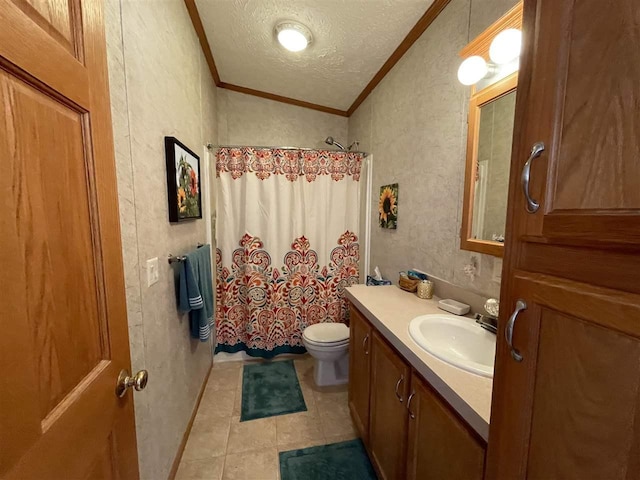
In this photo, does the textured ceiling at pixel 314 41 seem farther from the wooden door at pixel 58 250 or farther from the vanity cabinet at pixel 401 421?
the vanity cabinet at pixel 401 421

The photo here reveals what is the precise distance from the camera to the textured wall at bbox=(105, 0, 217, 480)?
91 centimetres

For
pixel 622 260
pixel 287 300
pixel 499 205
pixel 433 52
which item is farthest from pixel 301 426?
pixel 433 52

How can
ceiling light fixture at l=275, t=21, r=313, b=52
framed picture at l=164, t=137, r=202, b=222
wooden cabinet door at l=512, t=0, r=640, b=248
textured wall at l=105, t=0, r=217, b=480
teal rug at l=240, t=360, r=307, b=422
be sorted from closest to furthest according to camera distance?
wooden cabinet door at l=512, t=0, r=640, b=248, textured wall at l=105, t=0, r=217, b=480, framed picture at l=164, t=137, r=202, b=222, ceiling light fixture at l=275, t=21, r=313, b=52, teal rug at l=240, t=360, r=307, b=422

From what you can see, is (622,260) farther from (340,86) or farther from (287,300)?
(340,86)

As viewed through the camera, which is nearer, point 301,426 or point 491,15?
point 491,15

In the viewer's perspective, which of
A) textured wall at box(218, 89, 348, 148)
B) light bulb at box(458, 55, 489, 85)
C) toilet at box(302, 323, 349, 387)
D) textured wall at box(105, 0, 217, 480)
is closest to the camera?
textured wall at box(105, 0, 217, 480)

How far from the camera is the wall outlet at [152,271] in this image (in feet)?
3.52

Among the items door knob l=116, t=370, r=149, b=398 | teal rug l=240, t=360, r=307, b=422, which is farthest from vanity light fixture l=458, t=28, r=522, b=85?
teal rug l=240, t=360, r=307, b=422

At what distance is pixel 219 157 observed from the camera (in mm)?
2193

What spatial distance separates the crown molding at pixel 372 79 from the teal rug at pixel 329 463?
2.50 metres

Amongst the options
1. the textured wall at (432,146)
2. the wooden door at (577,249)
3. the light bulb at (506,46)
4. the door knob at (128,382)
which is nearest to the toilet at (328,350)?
the textured wall at (432,146)

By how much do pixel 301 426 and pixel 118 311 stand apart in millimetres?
1490

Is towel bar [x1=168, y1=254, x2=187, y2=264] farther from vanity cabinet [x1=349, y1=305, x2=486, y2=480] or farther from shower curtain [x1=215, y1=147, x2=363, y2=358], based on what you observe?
vanity cabinet [x1=349, y1=305, x2=486, y2=480]

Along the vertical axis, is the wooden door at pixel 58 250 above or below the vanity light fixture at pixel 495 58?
below
